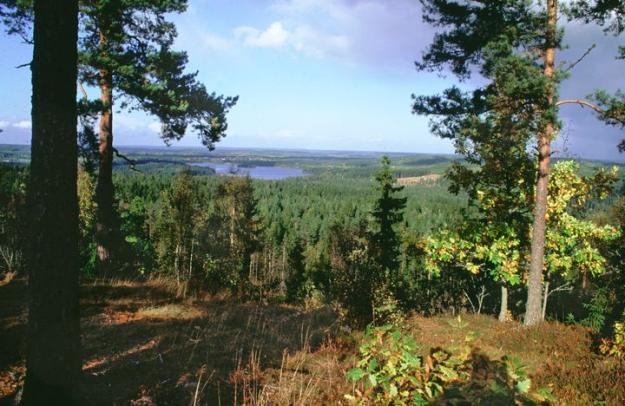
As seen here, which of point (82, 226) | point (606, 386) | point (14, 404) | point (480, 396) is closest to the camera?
point (480, 396)

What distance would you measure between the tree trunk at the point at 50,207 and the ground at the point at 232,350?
2.24 feet

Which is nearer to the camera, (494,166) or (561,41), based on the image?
(561,41)

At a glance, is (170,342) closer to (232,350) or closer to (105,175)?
Result: (232,350)

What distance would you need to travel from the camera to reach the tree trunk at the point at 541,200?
838cm

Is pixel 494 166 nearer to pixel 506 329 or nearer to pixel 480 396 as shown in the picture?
pixel 506 329

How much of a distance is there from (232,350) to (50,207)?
3979 mm

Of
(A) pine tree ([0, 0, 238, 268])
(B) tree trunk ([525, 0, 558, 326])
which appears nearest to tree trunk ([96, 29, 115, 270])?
(A) pine tree ([0, 0, 238, 268])

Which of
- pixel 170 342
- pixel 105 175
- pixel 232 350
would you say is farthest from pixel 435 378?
pixel 105 175

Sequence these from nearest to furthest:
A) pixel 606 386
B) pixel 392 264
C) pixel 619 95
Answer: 1. pixel 606 386
2. pixel 619 95
3. pixel 392 264

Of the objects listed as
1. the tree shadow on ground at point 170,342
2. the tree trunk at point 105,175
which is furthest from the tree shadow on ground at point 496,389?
the tree trunk at point 105,175

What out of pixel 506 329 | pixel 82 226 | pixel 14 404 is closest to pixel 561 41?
pixel 506 329

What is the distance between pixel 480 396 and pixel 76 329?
4.12 meters

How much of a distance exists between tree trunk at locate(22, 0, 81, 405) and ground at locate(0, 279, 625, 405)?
682 millimetres

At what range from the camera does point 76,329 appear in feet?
14.3
